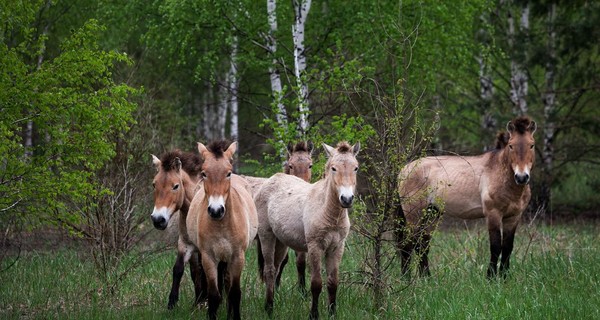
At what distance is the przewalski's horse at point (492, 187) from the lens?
10898mm

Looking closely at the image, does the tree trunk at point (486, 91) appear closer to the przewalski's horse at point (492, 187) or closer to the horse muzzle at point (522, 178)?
the przewalski's horse at point (492, 187)

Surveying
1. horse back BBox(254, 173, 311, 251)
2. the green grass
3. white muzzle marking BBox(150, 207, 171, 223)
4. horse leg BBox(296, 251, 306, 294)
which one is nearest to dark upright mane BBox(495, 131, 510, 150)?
the green grass

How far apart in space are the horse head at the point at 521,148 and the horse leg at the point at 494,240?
80 cm

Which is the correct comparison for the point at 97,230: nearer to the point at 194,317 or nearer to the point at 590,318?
the point at 194,317

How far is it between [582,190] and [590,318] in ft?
55.8

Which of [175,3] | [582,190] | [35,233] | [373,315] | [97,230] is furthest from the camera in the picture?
[582,190]

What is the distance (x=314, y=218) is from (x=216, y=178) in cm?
128

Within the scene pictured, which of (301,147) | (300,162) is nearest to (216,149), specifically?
(300,162)

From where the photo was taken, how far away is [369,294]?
897 cm

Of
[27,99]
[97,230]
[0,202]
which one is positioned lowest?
[97,230]

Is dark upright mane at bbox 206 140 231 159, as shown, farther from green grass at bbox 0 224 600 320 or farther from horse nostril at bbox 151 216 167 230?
green grass at bbox 0 224 600 320

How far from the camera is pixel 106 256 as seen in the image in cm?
1097

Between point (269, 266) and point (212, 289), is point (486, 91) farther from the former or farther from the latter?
point (212, 289)

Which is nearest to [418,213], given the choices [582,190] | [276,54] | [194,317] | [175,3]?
[194,317]
